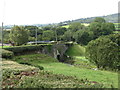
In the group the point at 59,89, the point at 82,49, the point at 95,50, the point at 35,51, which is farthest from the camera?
the point at 82,49

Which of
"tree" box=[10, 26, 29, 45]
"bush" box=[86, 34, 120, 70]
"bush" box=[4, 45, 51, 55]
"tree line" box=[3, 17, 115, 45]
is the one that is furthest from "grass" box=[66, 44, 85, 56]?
"bush" box=[86, 34, 120, 70]

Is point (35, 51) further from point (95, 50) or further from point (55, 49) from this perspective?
point (95, 50)

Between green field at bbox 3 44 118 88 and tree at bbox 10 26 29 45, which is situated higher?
tree at bbox 10 26 29 45

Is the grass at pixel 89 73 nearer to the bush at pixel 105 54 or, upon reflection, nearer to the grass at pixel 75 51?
the bush at pixel 105 54

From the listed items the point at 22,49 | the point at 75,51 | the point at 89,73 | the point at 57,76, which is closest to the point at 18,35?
the point at 22,49

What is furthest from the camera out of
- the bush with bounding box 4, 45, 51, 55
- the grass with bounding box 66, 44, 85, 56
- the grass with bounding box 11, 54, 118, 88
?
the grass with bounding box 66, 44, 85, 56

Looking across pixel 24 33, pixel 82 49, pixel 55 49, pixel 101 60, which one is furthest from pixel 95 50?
pixel 82 49

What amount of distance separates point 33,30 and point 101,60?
62403 millimetres

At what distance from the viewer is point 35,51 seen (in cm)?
4272

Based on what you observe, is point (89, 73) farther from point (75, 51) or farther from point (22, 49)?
point (75, 51)

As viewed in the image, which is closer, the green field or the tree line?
the green field

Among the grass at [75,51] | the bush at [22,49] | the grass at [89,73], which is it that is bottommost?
the grass at [75,51]

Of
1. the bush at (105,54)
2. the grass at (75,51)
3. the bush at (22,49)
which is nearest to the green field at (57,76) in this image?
the bush at (22,49)

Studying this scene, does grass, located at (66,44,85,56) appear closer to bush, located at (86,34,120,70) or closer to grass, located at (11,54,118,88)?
grass, located at (11,54,118,88)
